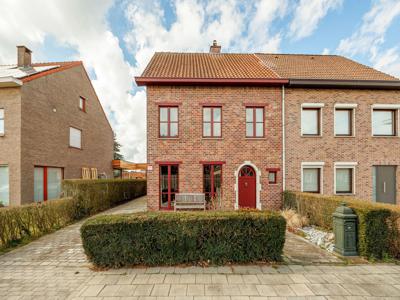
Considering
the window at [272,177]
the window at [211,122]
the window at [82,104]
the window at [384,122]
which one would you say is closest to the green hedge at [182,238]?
the window at [272,177]

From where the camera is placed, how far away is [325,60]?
42.8 feet

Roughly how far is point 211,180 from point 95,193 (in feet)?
19.3

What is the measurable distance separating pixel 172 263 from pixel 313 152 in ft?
28.4

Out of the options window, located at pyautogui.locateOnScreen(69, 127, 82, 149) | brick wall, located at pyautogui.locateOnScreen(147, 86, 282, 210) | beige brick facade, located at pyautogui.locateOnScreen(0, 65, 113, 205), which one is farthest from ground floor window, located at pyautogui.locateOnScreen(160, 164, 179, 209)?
window, located at pyautogui.locateOnScreen(69, 127, 82, 149)

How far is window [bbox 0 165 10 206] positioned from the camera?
9.88 metres

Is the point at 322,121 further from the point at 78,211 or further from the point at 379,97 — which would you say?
the point at 78,211

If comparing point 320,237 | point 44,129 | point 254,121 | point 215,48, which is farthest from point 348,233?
point 44,129

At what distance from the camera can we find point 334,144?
9.84 meters

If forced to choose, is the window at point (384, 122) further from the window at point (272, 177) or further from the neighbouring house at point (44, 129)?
the neighbouring house at point (44, 129)

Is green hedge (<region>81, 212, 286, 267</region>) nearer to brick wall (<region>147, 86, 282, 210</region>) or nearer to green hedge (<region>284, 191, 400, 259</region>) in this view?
green hedge (<region>284, 191, 400, 259</region>)

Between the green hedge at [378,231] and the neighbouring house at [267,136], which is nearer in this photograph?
the green hedge at [378,231]

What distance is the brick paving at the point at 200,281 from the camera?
3377 millimetres

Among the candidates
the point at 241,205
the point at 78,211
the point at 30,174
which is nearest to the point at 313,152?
the point at 241,205

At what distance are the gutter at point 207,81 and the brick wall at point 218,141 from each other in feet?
0.87
